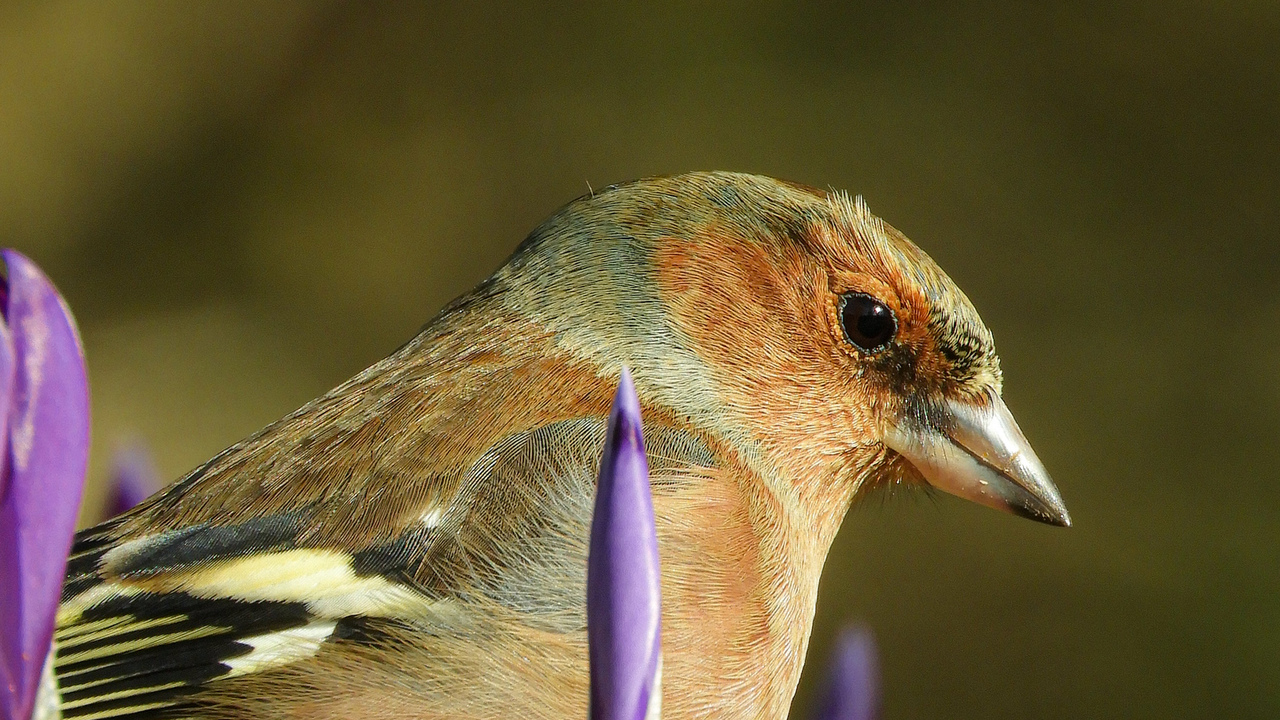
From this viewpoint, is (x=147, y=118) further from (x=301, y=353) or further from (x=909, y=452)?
(x=909, y=452)

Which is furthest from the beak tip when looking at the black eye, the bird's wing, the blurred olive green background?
the blurred olive green background

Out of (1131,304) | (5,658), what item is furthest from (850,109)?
(5,658)

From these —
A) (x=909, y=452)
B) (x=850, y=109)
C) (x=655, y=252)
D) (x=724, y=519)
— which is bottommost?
(x=724, y=519)

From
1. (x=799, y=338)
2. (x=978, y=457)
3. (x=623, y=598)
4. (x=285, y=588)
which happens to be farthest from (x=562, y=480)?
(x=623, y=598)

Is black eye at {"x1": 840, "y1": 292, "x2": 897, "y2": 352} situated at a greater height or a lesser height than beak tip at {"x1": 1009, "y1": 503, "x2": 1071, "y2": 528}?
greater

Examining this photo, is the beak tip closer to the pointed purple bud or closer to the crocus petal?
the pointed purple bud

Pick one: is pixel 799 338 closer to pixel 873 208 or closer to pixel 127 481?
pixel 127 481
